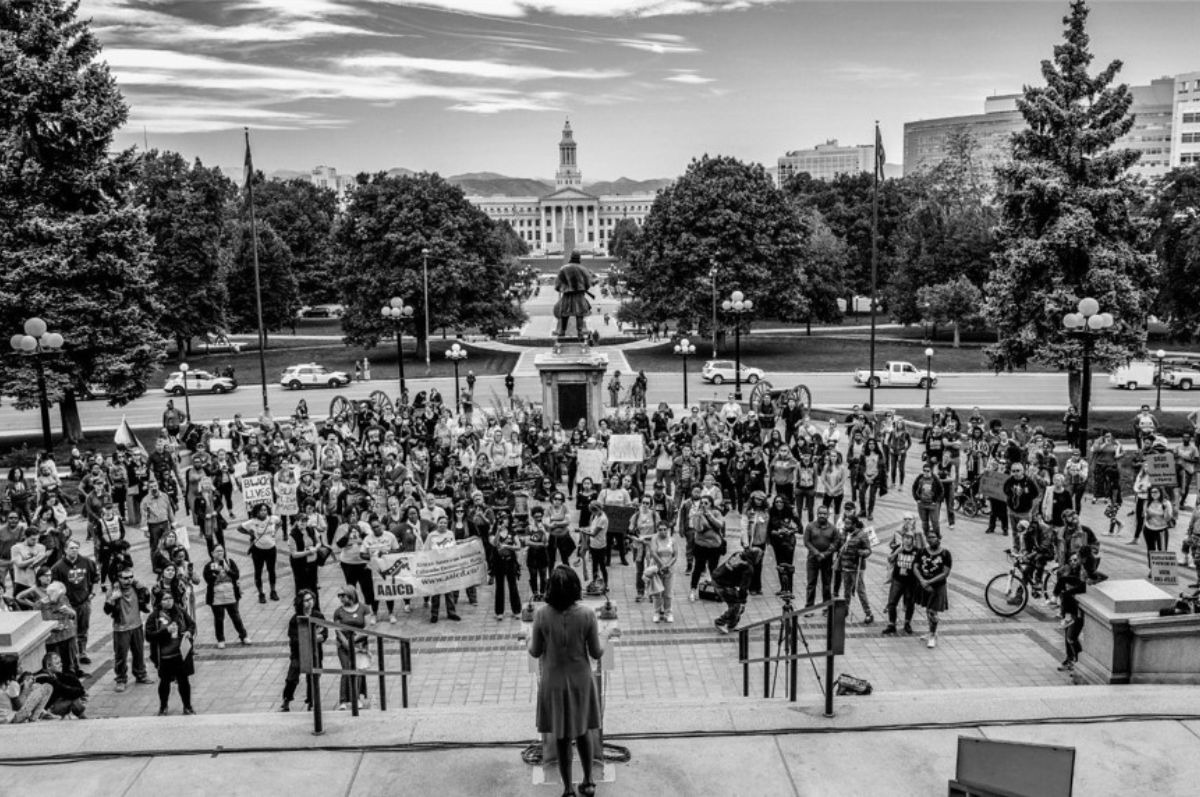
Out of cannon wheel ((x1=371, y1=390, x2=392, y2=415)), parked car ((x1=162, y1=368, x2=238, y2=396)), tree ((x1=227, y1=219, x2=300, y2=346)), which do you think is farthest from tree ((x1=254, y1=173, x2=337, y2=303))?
cannon wheel ((x1=371, y1=390, x2=392, y2=415))

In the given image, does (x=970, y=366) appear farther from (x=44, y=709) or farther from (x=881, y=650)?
(x=44, y=709)

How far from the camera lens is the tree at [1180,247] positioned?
37344 mm

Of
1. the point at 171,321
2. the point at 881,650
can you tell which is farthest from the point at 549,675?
the point at 171,321

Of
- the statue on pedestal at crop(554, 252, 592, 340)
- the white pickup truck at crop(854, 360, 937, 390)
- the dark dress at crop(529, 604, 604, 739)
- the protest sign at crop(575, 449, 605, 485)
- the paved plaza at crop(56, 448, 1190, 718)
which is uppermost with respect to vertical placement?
the statue on pedestal at crop(554, 252, 592, 340)

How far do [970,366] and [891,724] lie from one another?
47084 mm

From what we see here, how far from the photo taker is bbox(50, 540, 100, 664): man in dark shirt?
13234 mm

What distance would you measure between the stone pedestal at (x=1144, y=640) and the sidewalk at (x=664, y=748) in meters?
0.73

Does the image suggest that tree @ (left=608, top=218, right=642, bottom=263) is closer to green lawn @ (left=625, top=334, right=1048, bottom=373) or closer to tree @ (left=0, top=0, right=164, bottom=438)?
green lawn @ (left=625, top=334, right=1048, bottom=373)

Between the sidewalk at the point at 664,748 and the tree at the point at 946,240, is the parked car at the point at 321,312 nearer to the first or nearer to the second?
the tree at the point at 946,240

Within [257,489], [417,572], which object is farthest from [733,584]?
[257,489]

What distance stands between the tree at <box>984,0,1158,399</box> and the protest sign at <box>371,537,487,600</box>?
80.6 feet

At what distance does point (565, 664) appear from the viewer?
7152mm

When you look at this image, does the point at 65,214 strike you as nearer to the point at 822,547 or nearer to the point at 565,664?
the point at 822,547

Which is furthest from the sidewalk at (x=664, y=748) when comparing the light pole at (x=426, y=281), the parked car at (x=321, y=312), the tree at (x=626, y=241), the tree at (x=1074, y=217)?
the parked car at (x=321, y=312)
